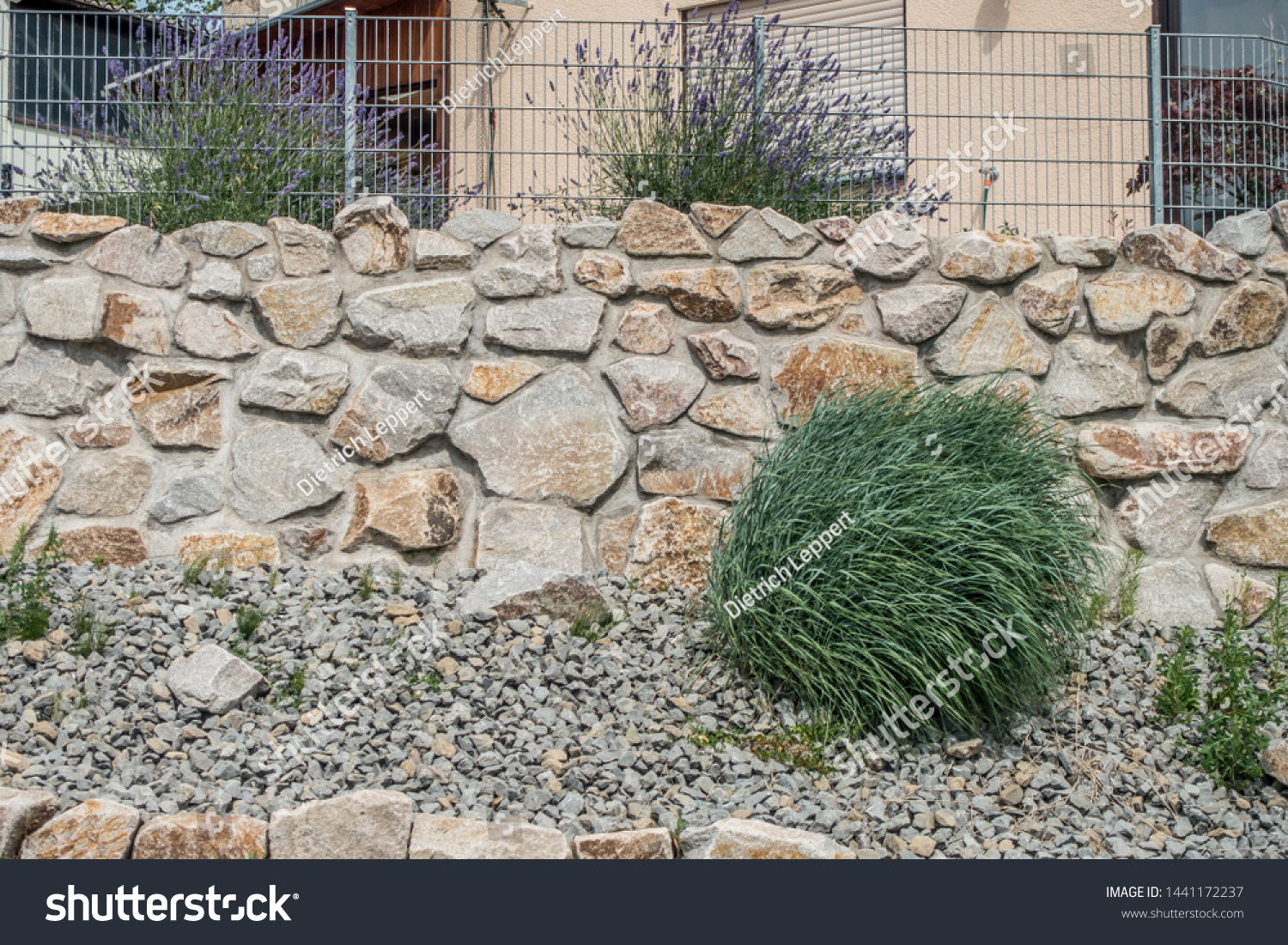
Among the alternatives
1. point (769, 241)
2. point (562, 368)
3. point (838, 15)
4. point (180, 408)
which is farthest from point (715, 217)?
point (838, 15)

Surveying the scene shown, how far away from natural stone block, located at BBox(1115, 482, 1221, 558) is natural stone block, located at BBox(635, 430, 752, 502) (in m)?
1.74

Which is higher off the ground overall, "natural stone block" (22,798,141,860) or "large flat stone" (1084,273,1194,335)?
"large flat stone" (1084,273,1194,335)

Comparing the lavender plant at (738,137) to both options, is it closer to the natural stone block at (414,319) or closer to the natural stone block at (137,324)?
the natural stone block at (414,319)

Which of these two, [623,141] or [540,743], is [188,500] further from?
[623,141]

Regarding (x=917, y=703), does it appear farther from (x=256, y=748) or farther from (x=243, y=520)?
(x=243, y=520)

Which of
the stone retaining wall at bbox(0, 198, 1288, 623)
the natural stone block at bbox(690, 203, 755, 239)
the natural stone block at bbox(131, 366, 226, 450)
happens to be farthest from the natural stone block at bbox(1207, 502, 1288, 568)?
the natural stone block at bbox(131, 366, 226, 450)

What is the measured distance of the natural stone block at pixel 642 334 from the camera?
4738 millimetres

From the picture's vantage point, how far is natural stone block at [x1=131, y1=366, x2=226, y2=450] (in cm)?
460

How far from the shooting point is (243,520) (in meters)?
4.56

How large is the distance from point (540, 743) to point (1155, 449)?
3.12m

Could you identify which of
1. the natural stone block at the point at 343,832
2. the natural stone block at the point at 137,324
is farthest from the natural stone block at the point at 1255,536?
the natural stone block at the point at 137,324

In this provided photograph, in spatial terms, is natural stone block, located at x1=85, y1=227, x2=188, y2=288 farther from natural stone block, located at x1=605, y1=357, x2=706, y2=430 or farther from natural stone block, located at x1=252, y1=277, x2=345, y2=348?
natural stone block, located at x1=605, y1=357, x2=706, y2=430

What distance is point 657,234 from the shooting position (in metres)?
4.79

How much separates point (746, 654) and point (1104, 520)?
2037 millimetres
